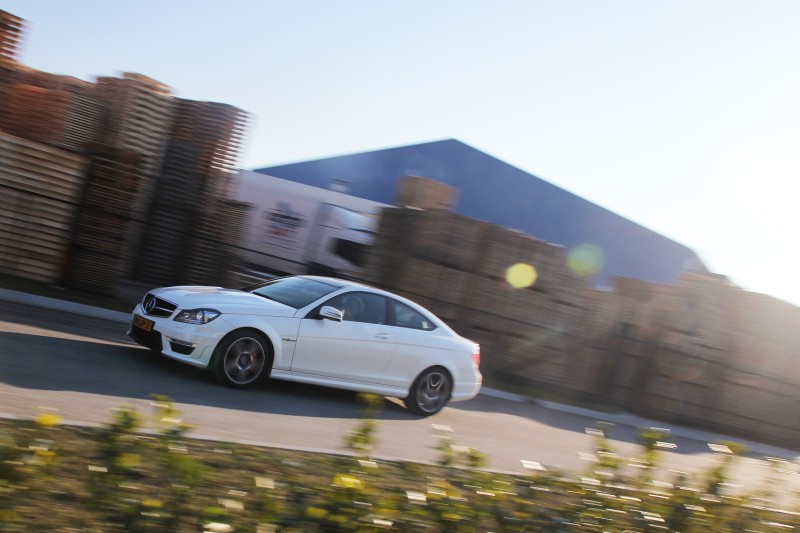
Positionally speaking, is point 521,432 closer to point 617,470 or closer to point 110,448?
point 617,470

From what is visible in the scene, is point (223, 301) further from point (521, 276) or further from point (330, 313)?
point (521, 276)

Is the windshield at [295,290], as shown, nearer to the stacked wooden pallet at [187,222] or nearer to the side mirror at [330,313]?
the side mirror at [330,313]

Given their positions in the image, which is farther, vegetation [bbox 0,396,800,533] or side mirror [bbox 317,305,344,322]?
side mirror [bbox 317,305,344,322]

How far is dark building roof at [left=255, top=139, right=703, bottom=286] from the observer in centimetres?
3853

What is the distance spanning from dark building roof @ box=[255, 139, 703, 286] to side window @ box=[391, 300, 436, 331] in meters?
26.6

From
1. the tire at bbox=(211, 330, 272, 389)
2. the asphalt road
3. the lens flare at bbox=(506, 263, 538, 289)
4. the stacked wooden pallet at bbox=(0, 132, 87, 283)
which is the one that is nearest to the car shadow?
the asphalt road

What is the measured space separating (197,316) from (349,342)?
193 cm

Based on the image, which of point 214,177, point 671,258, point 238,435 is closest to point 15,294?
point 214,177

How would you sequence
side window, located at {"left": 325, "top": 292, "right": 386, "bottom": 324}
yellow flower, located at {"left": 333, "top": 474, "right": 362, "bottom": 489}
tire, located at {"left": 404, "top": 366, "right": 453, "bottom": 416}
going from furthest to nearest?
tire, located at {"left": 404, "top": 366, "right": 453, "bottom": 416} < side window, located at {"left": 325, "top": 292, "right": 386, "bottom": 324} < yellow flower, located at {"left": 333, "top": 474, "right": 362, "bottom": 489}

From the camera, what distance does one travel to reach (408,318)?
439 inches

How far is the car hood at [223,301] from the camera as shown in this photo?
9.60 metres

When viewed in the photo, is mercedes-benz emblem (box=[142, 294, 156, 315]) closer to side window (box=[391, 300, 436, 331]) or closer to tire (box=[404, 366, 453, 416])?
side window (box=[391, 300, 436, 331])

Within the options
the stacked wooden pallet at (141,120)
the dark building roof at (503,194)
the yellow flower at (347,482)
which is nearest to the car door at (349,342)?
the yellow flower at (347,482)

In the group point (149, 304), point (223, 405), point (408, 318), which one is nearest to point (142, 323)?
point (149, 304)
